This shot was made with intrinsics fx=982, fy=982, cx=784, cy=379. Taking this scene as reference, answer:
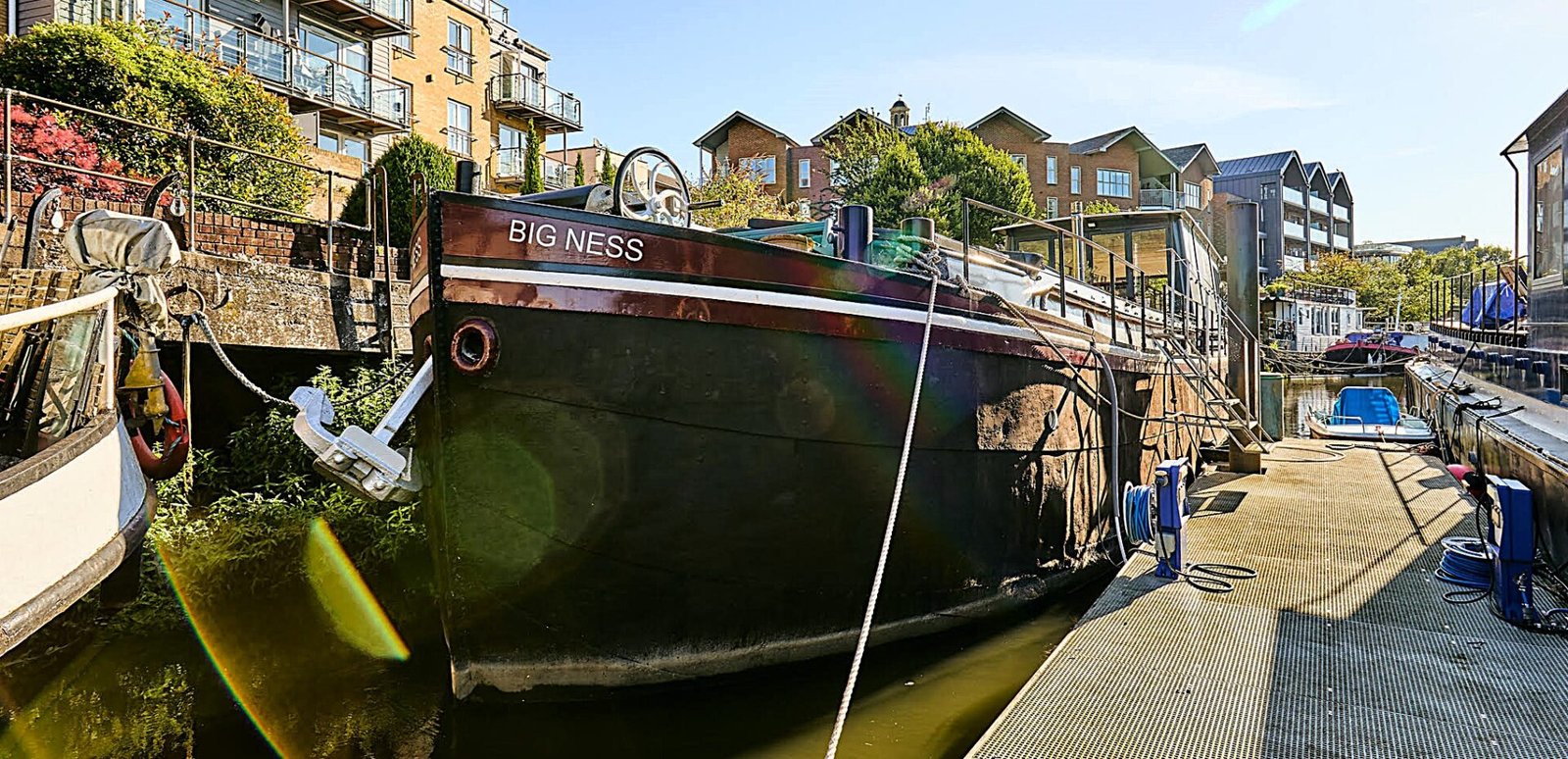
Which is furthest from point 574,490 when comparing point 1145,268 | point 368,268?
point 1145,268

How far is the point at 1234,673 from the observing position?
15.4ft

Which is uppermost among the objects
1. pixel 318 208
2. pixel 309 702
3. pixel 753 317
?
pixel 318 208

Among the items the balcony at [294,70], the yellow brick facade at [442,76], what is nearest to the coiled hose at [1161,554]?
the balcony at [294,70]

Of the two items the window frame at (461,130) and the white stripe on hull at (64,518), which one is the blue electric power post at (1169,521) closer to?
the white stripe on hull at (64,518)

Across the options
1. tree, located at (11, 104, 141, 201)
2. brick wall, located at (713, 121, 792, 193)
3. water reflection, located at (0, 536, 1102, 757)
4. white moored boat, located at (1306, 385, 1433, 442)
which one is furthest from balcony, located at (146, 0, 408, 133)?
brick wall, located at (713, 121, 792, 193)

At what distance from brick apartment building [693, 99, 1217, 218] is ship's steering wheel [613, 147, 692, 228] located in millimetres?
35717

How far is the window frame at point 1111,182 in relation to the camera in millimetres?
46188

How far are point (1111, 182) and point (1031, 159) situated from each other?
4.69 m

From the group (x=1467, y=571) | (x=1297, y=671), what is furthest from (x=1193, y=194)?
(x=1297, y=671)

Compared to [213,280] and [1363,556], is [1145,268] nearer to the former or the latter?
[1363,556]

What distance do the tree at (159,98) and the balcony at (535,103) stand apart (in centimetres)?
1583

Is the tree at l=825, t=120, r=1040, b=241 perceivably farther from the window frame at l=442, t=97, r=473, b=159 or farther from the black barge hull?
the black barge hull

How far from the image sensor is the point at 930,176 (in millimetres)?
31797

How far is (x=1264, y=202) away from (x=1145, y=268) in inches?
2502
